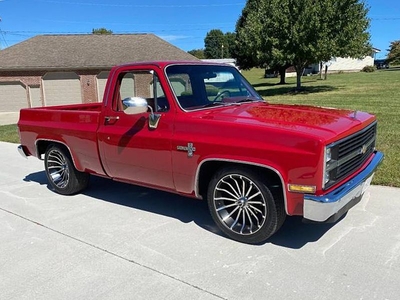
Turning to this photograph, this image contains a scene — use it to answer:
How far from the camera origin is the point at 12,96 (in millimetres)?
24484

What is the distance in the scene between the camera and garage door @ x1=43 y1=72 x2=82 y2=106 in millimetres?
24766

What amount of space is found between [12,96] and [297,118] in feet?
81.3

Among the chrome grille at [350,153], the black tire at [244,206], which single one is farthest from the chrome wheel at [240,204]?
the chrome grille at [350,153]

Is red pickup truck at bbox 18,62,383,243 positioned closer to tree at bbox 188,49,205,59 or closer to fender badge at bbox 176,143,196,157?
fender badge at bbox 176,143,196,157

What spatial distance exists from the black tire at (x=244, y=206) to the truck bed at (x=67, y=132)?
188 cm

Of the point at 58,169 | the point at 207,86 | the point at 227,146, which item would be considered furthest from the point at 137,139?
the point at 58,169

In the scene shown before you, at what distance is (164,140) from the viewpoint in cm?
411

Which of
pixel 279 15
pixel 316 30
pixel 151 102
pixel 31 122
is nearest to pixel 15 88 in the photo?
pixel 279 15

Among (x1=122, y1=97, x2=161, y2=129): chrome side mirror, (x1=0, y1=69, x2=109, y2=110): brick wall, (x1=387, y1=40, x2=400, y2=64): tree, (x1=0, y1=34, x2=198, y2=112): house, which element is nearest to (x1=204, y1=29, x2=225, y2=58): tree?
(x1=387, y1=40, x2=400, y2=64): tree

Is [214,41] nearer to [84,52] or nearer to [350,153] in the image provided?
[84,52]

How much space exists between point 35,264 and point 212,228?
188 centimetres

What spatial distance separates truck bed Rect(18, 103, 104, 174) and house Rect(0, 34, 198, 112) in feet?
65.3

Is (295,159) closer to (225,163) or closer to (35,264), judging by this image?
(225,163)

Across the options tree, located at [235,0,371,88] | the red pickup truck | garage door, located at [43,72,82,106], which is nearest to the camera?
the red pickup truck
